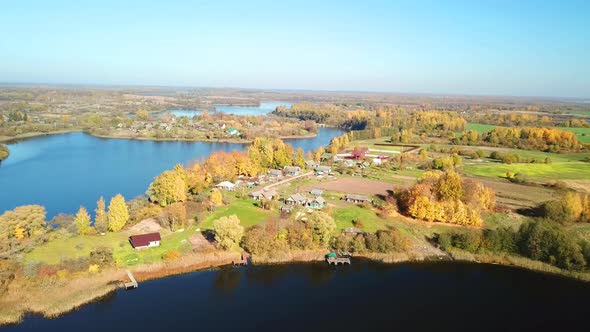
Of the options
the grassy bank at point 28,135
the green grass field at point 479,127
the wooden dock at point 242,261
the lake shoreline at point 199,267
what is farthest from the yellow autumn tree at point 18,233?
the green grass field at point 479,127

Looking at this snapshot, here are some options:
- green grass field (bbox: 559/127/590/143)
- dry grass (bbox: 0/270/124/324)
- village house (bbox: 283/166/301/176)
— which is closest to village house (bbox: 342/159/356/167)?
village house (bbox: 283/166/301/176)

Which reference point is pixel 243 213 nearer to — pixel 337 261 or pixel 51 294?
pixel 337 261

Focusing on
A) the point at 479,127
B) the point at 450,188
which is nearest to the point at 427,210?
the point at 450,188

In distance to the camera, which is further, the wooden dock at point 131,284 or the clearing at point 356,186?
the clearing at point 356,186

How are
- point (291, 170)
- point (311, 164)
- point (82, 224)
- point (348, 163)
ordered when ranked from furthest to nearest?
point (348, 163) < point (311, 164) < point (291, 170) < point (82, 224)

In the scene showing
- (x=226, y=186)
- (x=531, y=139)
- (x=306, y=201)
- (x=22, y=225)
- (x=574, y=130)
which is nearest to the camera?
(x=22, y=225)

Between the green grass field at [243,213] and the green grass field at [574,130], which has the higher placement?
the green grass field at [574,130]

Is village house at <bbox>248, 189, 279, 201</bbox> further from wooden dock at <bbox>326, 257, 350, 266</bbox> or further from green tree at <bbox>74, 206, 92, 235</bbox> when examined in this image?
green tree at <bbox>74, 206, 92, 235</bbox>

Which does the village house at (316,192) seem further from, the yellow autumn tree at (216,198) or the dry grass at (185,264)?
the dry grass at (185,264)
